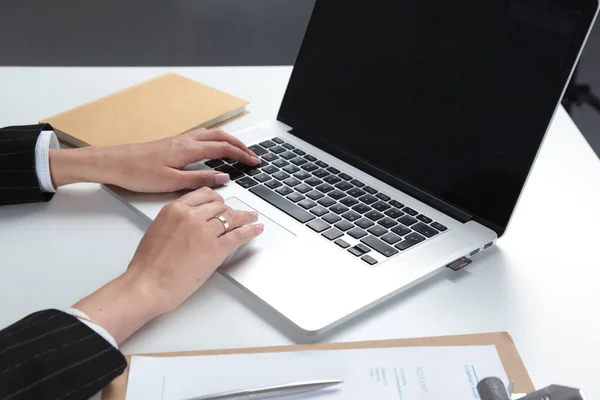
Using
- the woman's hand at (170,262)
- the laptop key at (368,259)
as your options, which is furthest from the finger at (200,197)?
the laptop key at (368,259)

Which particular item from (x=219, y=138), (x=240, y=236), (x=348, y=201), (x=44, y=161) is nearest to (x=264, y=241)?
(x=240, y=236)

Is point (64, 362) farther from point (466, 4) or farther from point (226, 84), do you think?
point (226, 84)

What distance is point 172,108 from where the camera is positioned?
4.23 feet

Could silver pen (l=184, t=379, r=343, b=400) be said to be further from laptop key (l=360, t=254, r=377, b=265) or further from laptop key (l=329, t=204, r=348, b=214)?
laptop key (l=329, t=204, r=348, b=214)

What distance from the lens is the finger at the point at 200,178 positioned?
1027mm

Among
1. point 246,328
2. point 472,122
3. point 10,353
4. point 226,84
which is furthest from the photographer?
point 226,84

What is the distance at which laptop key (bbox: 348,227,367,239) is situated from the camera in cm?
92

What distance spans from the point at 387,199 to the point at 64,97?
0.69 meters

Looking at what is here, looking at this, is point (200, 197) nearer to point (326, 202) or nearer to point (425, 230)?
point (326, 202)

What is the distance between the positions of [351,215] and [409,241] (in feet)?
0.31

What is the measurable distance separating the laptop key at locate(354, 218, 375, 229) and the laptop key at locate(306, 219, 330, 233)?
40 mm

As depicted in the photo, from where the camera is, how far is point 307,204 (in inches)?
39.2

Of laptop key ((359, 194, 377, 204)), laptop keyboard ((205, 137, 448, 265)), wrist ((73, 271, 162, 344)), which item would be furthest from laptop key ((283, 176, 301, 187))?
wrist ((73, 271, 162, 344))

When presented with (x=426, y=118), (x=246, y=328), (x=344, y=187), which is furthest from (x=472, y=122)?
(x=246, y=328)
